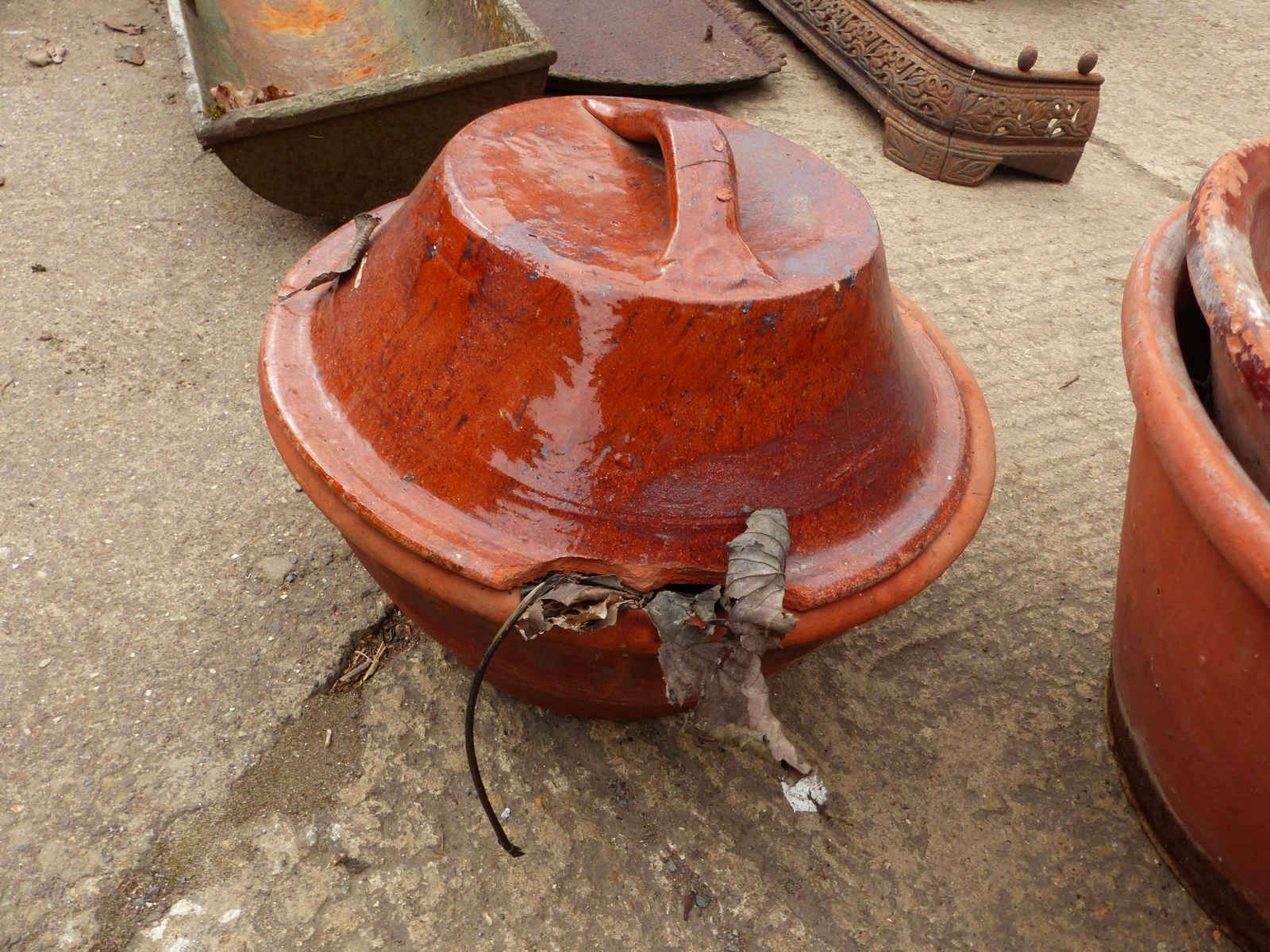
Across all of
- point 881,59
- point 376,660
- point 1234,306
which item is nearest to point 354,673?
point 376,660

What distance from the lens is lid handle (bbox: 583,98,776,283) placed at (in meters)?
1.20

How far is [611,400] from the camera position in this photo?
1.18 metres

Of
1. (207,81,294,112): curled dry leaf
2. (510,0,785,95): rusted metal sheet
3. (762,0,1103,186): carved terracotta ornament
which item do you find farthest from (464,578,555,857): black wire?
(762,0,1103,186): carved terracotta ornament

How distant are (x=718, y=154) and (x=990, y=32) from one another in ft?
15.7

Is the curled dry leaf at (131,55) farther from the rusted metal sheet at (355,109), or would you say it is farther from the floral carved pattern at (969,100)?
the floral carved pattern at (969,100)

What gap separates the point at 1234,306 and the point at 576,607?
35.5 inches

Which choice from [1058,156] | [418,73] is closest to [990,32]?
[1058,156]

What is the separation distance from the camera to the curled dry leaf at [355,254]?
1.46 metres

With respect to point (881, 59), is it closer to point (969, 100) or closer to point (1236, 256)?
point (969, 100)

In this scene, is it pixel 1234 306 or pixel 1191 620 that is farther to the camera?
pixel 1191 620

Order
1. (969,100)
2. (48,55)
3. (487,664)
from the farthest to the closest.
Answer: (48,55), (969,100), (487,664)

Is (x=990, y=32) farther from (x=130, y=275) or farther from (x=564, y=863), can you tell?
(x=564, y=863)

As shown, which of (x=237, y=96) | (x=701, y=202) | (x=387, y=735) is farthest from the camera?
(x=237, y=96)

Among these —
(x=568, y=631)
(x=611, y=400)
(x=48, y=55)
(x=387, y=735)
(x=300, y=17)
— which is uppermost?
(x=611, y=400)
